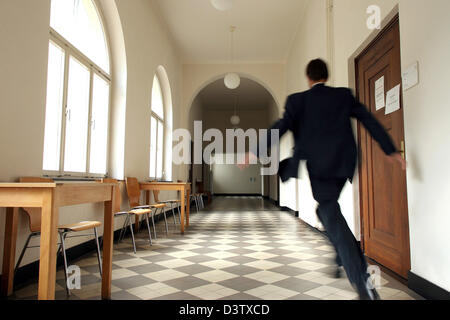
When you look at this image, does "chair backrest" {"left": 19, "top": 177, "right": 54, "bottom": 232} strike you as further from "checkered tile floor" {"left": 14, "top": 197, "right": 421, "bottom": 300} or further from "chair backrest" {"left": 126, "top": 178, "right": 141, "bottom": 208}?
"chair backrest" {"left": 126, "top": 178, "right": 141, "bottom": 208}

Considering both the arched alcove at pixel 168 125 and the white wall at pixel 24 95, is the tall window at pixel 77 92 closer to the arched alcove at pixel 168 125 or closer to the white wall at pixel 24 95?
the white wall at pixel 24 95

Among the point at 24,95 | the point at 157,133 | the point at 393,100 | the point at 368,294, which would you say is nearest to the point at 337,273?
the point at 368,294

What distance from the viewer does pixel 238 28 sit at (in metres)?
7.34

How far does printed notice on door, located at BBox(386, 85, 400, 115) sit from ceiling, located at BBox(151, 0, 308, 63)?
415 cm

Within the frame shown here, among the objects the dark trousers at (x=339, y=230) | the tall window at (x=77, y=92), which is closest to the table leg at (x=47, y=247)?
the dark trousers at (x=339, y=230)

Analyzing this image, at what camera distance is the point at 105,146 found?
15.6 feet

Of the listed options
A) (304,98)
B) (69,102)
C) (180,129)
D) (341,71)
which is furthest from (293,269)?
(180,129)

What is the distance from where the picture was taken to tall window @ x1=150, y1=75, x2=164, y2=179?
715 centimetres

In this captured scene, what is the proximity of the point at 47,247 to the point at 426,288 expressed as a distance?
2.43m

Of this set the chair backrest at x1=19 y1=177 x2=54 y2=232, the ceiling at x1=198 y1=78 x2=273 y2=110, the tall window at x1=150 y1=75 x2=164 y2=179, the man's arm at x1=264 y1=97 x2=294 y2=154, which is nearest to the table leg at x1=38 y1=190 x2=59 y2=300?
the chair backrest at x1=19 y1=177 x2=54 y2=232

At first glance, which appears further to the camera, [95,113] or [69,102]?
[95,113]

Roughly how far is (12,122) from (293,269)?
8.96 feet

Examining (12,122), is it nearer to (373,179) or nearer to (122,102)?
(122,102)
